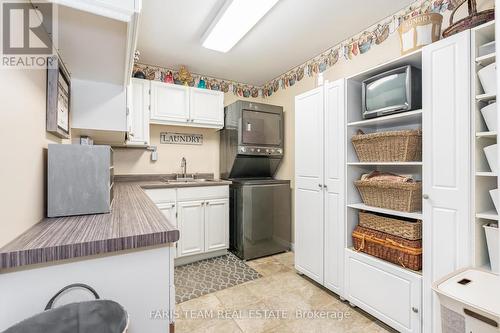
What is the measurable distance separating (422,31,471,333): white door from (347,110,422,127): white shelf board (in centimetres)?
13

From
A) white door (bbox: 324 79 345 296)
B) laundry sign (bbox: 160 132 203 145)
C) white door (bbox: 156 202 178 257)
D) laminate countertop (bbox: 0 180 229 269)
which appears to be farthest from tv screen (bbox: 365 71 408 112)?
laundry sign (bbox: 160 132 203 145)

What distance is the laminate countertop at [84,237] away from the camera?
72 cm

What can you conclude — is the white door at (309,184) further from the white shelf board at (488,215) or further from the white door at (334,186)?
the white shelf board at (488,215)

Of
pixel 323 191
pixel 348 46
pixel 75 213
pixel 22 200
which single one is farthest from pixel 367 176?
pixel 22 200

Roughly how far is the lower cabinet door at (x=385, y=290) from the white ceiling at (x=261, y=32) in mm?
2065

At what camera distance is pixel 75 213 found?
3.90 ft

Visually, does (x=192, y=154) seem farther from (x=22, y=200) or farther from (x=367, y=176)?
(x=22, y=200)

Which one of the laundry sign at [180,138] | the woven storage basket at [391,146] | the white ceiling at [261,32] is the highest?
the white ceiling at [261,32]

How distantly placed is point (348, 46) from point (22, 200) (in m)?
2.91

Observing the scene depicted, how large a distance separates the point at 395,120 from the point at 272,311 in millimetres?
1801

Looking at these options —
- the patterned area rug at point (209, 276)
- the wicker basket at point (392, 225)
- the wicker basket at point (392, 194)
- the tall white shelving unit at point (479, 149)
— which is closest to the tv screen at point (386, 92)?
the tall white shelving unit at point (479, 149)

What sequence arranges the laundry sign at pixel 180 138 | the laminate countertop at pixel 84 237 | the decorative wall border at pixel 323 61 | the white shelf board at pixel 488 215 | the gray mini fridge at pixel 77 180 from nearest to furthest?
1. the laminate countertop at pixel 84 237
2. the gray mini fridge at pixel 77 180
3. the white shelf board at pixel 488 215
4. the decorative wall border at pixel 323 61
5. the laundry sign at pixel 180 138

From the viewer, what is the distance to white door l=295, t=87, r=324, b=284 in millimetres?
2281

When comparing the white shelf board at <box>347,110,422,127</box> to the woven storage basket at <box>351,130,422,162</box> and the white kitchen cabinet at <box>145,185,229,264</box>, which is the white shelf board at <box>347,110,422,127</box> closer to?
the woven storage basket at <box>351,130,422,162</box>
